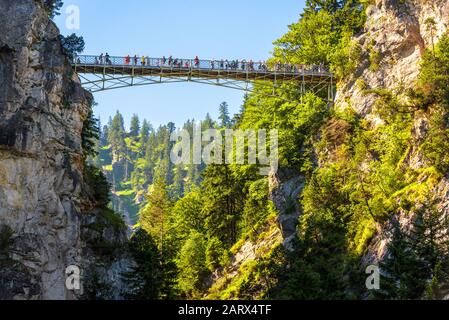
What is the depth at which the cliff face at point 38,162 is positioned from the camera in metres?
42.7

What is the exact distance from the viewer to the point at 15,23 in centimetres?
4622

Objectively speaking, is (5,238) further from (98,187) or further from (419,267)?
(419,267)

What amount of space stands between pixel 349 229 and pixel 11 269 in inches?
863

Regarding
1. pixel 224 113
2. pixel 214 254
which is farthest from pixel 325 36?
pixel 224 113

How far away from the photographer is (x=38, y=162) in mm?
45062

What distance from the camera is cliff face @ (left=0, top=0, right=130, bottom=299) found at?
1681 inches

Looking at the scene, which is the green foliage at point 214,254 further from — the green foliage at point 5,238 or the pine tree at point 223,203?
the green foliage at point 5,238

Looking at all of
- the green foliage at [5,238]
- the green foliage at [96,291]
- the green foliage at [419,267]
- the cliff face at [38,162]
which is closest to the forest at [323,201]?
the green foliage at [419,267]

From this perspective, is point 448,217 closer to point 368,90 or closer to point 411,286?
point 411,286

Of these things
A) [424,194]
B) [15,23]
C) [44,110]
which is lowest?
[424,194]

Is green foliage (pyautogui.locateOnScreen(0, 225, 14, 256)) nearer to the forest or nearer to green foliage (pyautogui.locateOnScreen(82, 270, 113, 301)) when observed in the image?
green foliage (pyautogui.locateOnScreen(82, 270, 113, 301))

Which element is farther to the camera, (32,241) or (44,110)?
(44,110)

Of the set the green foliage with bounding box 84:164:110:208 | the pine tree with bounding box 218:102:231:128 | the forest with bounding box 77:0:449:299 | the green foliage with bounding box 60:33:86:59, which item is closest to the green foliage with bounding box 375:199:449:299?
the forest with bounding box 77:0:449:299

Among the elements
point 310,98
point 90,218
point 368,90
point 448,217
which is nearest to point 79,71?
point 90,218
